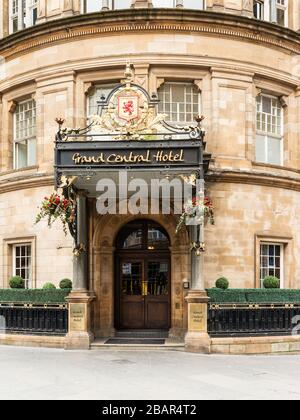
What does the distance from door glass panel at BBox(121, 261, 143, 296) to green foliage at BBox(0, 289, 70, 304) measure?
2.39 meters

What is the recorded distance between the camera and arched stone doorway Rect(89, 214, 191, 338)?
1777cm

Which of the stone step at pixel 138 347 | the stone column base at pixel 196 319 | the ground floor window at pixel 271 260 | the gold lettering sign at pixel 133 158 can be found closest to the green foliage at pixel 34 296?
the stone step at pixel 138 347

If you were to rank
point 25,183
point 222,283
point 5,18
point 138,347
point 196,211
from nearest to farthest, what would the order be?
point 196,211
point 138,347
point 222,283
point 25,183
point 5,18

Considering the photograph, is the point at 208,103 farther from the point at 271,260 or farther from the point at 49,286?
the point at 49,286

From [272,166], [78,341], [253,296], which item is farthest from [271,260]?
[78,341]

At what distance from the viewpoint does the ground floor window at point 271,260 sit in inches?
758

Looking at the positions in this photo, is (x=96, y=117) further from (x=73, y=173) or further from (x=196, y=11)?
(x=196, y=11)

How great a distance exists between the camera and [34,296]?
1725cm

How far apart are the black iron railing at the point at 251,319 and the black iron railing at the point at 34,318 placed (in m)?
4.21

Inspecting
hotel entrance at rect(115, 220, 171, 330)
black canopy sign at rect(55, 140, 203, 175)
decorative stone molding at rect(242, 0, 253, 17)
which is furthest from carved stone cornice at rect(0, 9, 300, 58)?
hotel entrance at rect(115, 220, 171, 330)

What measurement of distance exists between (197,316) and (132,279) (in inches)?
136

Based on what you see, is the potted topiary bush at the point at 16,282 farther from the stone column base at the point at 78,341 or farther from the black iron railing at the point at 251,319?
the black iron railing at the point at 251,319

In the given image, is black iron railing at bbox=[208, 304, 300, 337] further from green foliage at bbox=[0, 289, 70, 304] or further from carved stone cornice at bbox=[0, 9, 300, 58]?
carved stone cornice at bbox=[0, 9, 300, 58]

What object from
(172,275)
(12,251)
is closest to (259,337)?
(172,275)
